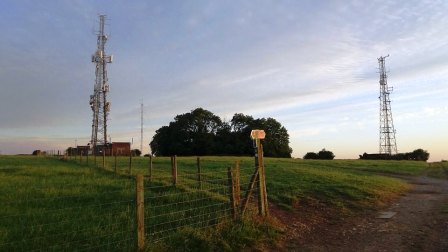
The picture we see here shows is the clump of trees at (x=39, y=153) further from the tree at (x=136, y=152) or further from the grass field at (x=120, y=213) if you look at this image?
the grass field at (x=120, y=213)

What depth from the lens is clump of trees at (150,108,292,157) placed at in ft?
307

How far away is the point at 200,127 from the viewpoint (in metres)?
99.6

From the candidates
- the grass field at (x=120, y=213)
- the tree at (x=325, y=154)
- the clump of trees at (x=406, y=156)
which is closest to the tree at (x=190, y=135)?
the tree at (x=325, y=154)

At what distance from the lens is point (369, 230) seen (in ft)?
40.4

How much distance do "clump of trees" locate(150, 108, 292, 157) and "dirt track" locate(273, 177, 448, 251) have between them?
7644 cm

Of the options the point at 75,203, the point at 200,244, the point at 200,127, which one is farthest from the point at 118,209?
the point at 200,127

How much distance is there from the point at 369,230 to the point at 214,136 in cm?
8700

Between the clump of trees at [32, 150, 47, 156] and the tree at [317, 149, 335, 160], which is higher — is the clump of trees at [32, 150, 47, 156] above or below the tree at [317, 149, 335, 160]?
above

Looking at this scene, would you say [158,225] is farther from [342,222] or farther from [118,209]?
[342,222]

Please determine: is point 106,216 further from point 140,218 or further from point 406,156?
point 406,156

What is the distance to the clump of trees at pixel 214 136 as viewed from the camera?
9369cm

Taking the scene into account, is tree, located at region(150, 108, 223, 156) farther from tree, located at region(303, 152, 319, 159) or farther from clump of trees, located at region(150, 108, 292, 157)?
tree, located at region(303, 152, 319, 159)

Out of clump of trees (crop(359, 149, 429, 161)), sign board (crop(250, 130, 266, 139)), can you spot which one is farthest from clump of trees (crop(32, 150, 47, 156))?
sign board (crop(250, 130, 266, 139))

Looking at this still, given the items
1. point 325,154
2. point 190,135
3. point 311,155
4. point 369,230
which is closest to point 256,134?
point 369,230
